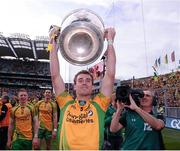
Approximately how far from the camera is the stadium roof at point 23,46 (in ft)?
156

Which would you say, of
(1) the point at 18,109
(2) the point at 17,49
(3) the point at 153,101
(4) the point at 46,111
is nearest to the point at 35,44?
(2) the point at 17,49

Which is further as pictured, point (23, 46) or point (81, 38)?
point (23, 46)

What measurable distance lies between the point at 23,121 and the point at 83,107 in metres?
4.55

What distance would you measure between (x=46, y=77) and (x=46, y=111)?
165 feet

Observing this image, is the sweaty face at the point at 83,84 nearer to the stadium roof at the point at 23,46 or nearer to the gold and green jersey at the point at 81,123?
the gold and green jersey at the point at 81,123

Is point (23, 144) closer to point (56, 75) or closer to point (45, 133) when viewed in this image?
point (45, 133)

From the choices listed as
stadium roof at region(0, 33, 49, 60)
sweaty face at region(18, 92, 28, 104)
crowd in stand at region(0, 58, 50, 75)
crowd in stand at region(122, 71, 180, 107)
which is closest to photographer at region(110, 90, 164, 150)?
sweaty face at region(18, 92, 28, 104)

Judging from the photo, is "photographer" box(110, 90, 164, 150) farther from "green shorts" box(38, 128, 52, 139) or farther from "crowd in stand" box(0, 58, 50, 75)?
"crowd in stand" box(0, 58, 50, 75)

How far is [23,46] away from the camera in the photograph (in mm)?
50438

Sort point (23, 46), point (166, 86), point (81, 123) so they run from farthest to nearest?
point (23, 46), point (166, 86), point (81, 123)

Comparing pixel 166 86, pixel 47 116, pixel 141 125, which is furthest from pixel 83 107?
pixel 166 86

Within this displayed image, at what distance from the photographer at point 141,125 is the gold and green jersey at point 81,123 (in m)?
0.64

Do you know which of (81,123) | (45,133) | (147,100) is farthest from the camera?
(45,133)

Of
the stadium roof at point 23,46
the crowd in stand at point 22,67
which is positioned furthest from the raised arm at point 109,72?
the crowd in stand at point 22,67
